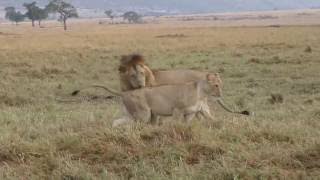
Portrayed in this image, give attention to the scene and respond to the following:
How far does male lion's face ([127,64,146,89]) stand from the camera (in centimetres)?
996

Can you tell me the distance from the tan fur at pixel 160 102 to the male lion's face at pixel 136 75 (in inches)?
63.4

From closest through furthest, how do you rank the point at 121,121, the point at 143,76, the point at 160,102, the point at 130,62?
the point at 121,121, the point at 160,102, the point at 143,76, the point at 130,62

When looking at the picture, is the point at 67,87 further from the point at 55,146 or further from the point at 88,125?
the point at 55,146

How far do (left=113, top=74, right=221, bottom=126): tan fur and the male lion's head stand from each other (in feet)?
5.31

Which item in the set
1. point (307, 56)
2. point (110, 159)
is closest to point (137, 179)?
point (110, 159)

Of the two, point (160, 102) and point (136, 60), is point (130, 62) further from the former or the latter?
point (160, 102)

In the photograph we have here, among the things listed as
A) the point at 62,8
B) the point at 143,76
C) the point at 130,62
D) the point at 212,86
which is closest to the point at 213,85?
the point at 212,86

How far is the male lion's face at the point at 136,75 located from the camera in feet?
32.7

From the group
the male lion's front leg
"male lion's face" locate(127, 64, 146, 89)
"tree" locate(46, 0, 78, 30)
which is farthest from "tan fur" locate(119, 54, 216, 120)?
"tree" locate(46, 0, 78, 30)

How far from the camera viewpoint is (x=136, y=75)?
10023 millimetres

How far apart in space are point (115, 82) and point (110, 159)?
450 inches

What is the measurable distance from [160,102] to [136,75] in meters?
1.88

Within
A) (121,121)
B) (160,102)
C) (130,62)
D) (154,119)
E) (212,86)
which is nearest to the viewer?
(121,121)

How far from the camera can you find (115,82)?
1772cm
